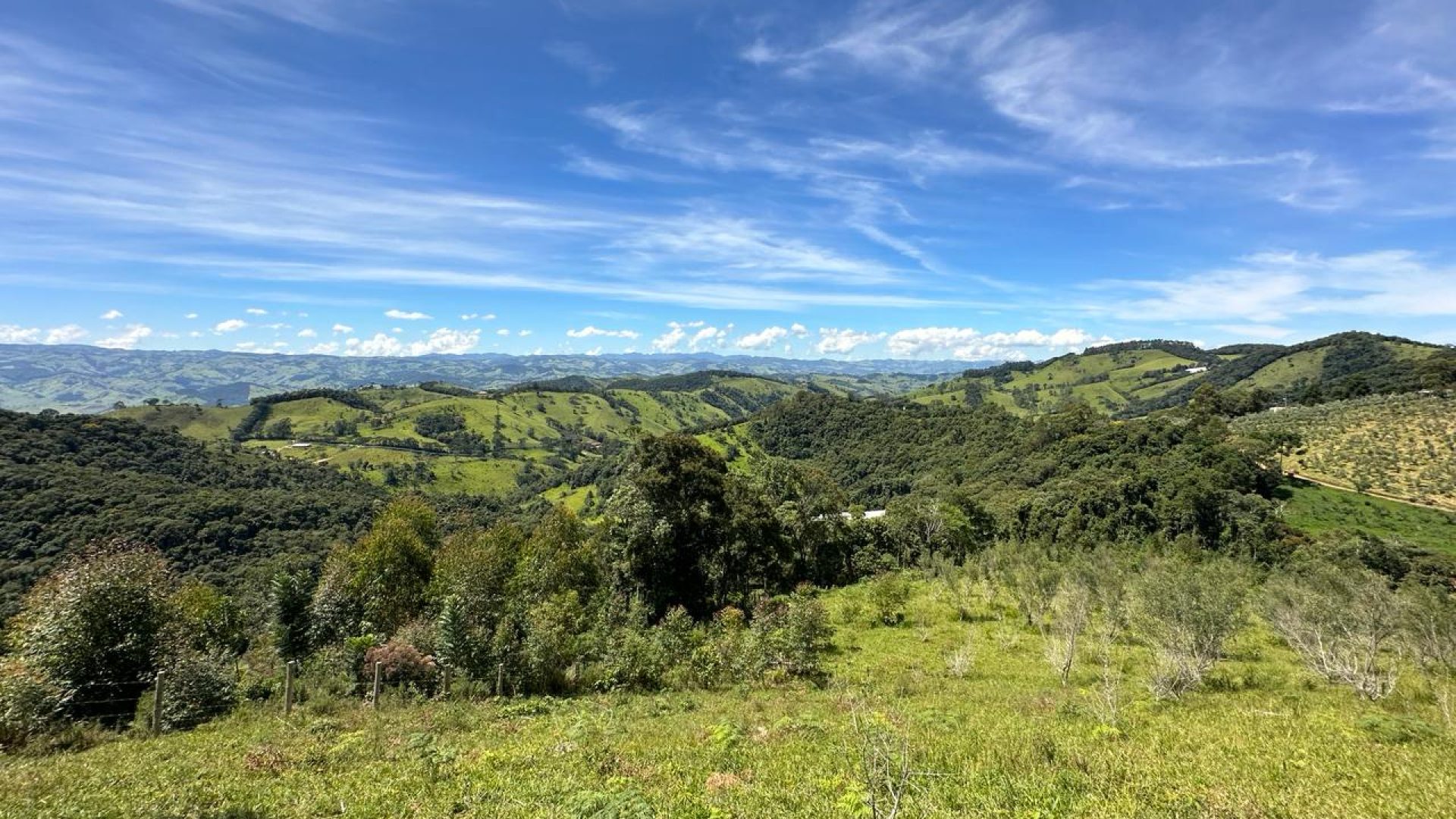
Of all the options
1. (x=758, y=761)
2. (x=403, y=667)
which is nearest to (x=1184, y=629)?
(x=758, y=761)

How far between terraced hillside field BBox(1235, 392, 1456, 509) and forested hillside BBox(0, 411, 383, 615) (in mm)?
141317

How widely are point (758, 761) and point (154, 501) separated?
528ft

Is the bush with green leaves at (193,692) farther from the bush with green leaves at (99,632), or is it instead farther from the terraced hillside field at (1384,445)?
the terraced hillside field at (1384,445)

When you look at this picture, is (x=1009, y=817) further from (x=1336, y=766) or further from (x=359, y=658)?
(x=359, y=658)

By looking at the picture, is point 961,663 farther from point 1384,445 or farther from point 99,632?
point 1384,445

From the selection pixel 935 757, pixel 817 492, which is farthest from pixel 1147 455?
pixel 935 757

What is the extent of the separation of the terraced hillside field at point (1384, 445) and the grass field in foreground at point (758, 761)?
7768 centimetres

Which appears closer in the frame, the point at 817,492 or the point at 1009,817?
the point at 1009,817

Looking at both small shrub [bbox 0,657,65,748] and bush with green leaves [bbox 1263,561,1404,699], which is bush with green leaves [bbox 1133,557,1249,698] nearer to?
bush with green leaves [bbox 1263,561,1404,699]

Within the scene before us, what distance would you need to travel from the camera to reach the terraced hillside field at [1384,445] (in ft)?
230

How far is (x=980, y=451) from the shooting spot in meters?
145

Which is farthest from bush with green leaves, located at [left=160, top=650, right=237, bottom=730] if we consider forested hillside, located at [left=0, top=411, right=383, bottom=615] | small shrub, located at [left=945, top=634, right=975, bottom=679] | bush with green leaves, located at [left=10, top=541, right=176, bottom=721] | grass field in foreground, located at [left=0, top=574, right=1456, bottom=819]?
forested hillside, located at [left=0, top=411, right=383, bottom=615]

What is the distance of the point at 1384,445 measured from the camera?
7988 cm

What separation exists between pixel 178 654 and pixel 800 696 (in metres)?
20.9
